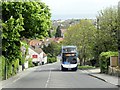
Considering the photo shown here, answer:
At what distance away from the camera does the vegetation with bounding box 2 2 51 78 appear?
1345 inches

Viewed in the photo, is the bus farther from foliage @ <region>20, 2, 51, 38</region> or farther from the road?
foliage @ <region>20, 2, 51, 38</region>

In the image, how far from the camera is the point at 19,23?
34.9 metres

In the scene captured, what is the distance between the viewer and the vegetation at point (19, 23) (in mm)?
34156

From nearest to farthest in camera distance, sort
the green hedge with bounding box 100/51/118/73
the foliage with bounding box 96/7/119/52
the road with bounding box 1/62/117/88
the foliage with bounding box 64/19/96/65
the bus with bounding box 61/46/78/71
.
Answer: the road with bounding box 1/62/117/88 → the green hedge with bounding box 100/51/118/73 → the foliage with bounding box 96/7/119/52 → the bus with bounding box 61/46/78/71 → the foliage with bounding box 64/19/96/65

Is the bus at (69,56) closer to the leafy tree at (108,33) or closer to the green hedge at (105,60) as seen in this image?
the leafy tree at (108,33)

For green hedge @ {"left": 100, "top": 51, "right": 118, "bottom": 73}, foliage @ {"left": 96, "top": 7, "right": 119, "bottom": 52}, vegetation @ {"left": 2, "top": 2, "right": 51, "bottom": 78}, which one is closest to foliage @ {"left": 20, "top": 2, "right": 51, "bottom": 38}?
vegetation @ {"left": 2, "top": 2, "right": 51, "bottom": 78}

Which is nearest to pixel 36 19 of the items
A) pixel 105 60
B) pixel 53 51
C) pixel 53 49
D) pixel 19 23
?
pixel 19 23

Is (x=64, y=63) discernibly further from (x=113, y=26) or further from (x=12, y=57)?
(x=12, y=57)

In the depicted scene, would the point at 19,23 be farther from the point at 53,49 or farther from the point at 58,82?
the point at 53,49

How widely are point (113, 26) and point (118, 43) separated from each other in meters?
3.86

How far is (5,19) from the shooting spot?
37.1 meters

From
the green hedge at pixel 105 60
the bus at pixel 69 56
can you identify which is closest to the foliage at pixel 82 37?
the bus at pixel 69 56

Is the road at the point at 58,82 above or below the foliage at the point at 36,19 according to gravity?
below

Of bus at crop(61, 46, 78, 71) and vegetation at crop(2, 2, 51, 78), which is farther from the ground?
vegetation at crop(2, 2, 51, 78)
